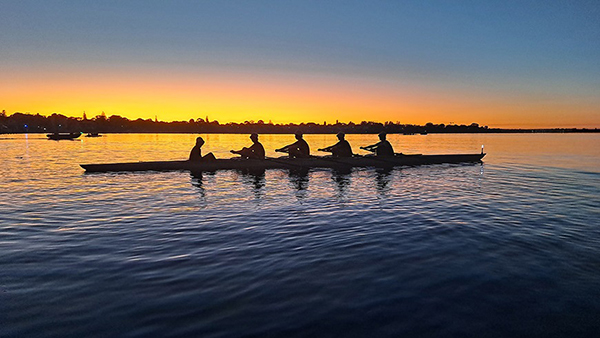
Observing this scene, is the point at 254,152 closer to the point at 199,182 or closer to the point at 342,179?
the point at 199,182

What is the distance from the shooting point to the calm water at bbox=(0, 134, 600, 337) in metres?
4.88

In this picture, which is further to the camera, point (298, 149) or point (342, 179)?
point (298, 149)

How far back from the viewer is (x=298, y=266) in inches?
272

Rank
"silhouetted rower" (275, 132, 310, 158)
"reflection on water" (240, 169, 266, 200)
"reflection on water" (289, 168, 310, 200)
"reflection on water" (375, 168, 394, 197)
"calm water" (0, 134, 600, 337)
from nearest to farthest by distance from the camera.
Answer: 1. "calm water" (0, 134, 600, 337)
2. "reflection on water" (289, 168, 310, 200)
3. "reflection on water" (240, 169, 266, 200)
4. "reflection on water" (375, 168, 394, 197)
5. "silhouetted rower" (275, 132, 310, 158)

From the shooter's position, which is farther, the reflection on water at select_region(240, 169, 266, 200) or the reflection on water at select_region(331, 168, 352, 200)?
the reflection on water at select_region(240, 169, 266, 200)

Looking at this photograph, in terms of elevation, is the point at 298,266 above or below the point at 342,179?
below

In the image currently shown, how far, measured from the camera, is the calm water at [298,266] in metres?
4.88

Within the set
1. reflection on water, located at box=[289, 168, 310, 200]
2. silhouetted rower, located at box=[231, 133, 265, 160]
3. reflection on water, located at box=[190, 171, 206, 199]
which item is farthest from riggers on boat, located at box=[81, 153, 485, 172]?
silhouetted rower, located at box=[231, 133, 265, 160]

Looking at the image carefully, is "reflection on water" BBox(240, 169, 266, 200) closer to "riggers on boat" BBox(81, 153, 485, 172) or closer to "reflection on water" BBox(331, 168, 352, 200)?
"riggers on boat" BBox(81, 153, 485, 172)

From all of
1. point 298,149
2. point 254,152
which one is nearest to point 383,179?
point 298,149

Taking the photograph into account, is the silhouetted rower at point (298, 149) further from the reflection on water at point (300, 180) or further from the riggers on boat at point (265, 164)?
the reflection on water at point (300, 180)

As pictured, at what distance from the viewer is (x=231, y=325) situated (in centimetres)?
475

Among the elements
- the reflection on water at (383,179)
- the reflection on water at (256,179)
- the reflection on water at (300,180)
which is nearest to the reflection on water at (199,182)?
the reflection on water at (256,179)

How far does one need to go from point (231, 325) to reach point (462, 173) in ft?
74.6
